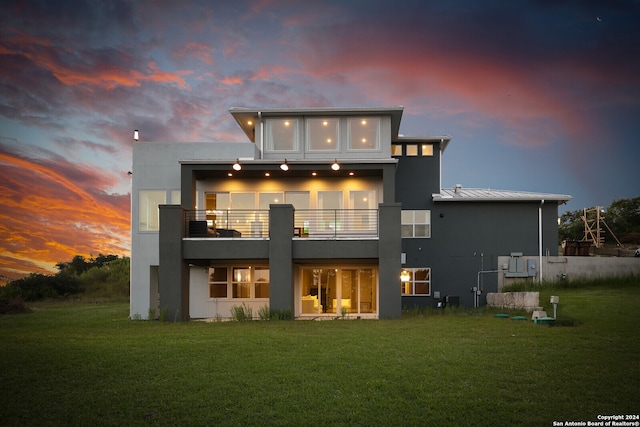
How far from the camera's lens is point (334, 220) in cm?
2214

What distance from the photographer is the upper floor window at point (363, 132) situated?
73.1 ft

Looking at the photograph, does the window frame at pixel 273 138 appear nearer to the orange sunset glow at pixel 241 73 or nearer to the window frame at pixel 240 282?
the orange sunset glow at pixel 241 73

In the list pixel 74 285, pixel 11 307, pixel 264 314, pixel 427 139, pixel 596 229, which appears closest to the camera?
pixel 264 314

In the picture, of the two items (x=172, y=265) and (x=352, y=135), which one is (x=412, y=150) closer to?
(x=352, y=135)

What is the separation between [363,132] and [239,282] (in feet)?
27.4

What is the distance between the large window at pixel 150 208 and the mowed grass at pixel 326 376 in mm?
7418

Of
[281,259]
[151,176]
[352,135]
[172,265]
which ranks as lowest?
[172,265]

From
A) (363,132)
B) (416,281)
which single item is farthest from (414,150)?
(416,281)

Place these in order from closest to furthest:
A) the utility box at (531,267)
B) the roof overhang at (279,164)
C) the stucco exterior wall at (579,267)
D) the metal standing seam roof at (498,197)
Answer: the roof overhang at (279,164), the stucco exterior wall at (579,267), the utility box at (531,267), the metal standing seam roof at (498,197)

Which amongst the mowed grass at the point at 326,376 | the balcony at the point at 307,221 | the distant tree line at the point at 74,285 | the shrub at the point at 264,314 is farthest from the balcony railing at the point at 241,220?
the distant tree line at the point at 74,285

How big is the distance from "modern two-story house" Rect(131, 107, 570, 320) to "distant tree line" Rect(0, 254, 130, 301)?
18827 millimetres

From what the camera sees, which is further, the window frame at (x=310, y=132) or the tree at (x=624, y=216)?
the tree at (x=624, y=216)

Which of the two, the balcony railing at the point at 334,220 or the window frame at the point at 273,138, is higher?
the window frame at the point at 273,138

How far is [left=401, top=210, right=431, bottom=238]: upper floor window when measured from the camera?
25891mm
